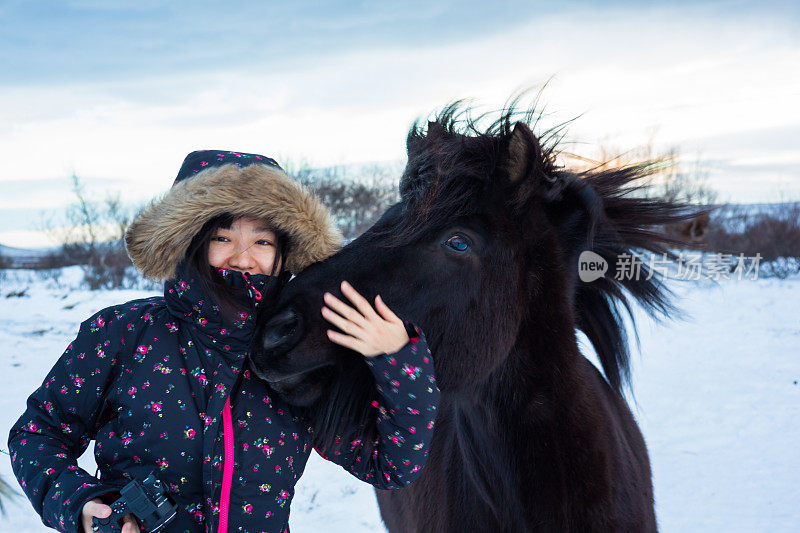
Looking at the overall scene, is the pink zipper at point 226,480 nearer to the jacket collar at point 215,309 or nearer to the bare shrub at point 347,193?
the jacket collar at point 215,309

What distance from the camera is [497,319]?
195 cm

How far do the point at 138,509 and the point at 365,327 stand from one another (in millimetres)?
763

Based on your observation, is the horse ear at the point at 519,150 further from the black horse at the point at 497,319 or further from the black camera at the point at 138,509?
the black camera at the point at 138,509

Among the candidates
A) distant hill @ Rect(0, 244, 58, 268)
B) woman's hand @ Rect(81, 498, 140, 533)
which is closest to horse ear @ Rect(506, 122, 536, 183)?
woman's hand @ Rect(81, 498, 140, 533)

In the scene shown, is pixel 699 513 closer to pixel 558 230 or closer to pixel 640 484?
pixel 640 484

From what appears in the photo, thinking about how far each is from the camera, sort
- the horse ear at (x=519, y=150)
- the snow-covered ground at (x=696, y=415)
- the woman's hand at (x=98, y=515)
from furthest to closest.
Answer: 1. the snow-covered ground at (x=696, y=415)
2. the horse ear at (x=519, y=150)
3. the woman's hand at (x=98, y=515)

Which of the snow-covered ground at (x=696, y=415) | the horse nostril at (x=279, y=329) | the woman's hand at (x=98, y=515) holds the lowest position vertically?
the snow-covered ground at (x=696, y=415)

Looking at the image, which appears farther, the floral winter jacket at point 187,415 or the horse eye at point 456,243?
the horse eye at point 456,243

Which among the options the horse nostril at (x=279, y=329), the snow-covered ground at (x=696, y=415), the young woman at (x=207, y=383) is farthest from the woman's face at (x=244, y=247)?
the snow-covered ground at (x=696, y=415)

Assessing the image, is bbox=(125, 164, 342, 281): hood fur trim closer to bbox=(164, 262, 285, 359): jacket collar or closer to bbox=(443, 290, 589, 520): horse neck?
bbox=(164, 262, 285, 359): jacket collar

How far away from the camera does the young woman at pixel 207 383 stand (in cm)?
171

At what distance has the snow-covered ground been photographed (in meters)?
4.63

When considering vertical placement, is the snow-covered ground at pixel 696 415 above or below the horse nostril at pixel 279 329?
below

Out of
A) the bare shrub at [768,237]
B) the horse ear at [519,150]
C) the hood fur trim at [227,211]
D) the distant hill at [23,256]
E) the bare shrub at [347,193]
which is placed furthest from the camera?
the distant hill at [23,256]
